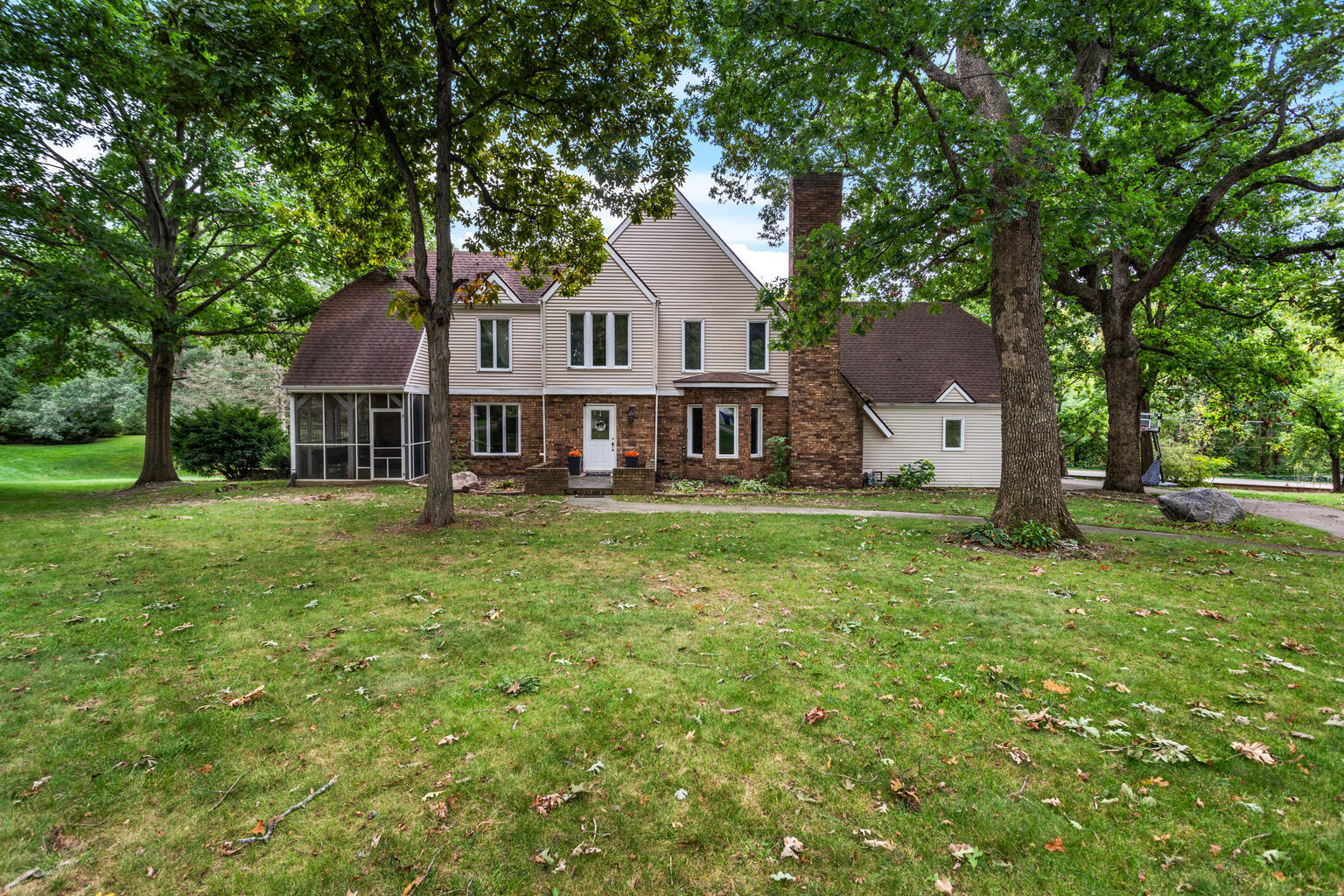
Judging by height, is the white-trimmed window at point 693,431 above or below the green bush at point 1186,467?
above

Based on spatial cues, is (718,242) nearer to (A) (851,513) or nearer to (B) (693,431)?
(B) (693,431)

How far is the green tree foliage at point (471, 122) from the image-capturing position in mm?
9391

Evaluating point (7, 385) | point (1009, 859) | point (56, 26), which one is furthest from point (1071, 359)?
point (7, 385)

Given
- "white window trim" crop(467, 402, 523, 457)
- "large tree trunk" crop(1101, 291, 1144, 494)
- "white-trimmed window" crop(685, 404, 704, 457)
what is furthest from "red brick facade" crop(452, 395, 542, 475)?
"large tree trunk" crop(1101, 291, 1144, 494)

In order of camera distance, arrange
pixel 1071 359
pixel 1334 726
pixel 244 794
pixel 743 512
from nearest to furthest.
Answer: pixel 244 794, pixel 1334 726, pixel 743 512, pixel 1071 359

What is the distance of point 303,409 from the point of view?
18.3 meters

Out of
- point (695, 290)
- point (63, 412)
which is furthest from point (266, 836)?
point (63, 412)

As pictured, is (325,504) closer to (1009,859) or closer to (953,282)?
(1009,859)

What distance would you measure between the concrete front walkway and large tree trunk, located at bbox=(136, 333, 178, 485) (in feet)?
46.2

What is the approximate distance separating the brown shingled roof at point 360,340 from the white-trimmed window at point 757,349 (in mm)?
7892

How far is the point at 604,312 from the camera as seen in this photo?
1911cm

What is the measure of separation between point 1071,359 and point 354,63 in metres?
25.1

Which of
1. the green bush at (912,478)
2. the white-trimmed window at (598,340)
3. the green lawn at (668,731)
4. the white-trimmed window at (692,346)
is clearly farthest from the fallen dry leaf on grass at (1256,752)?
the white-trimmed window at (692,346)

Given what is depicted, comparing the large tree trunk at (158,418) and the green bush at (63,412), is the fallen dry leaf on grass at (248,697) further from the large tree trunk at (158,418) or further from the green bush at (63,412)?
the green bush at (63,412)
